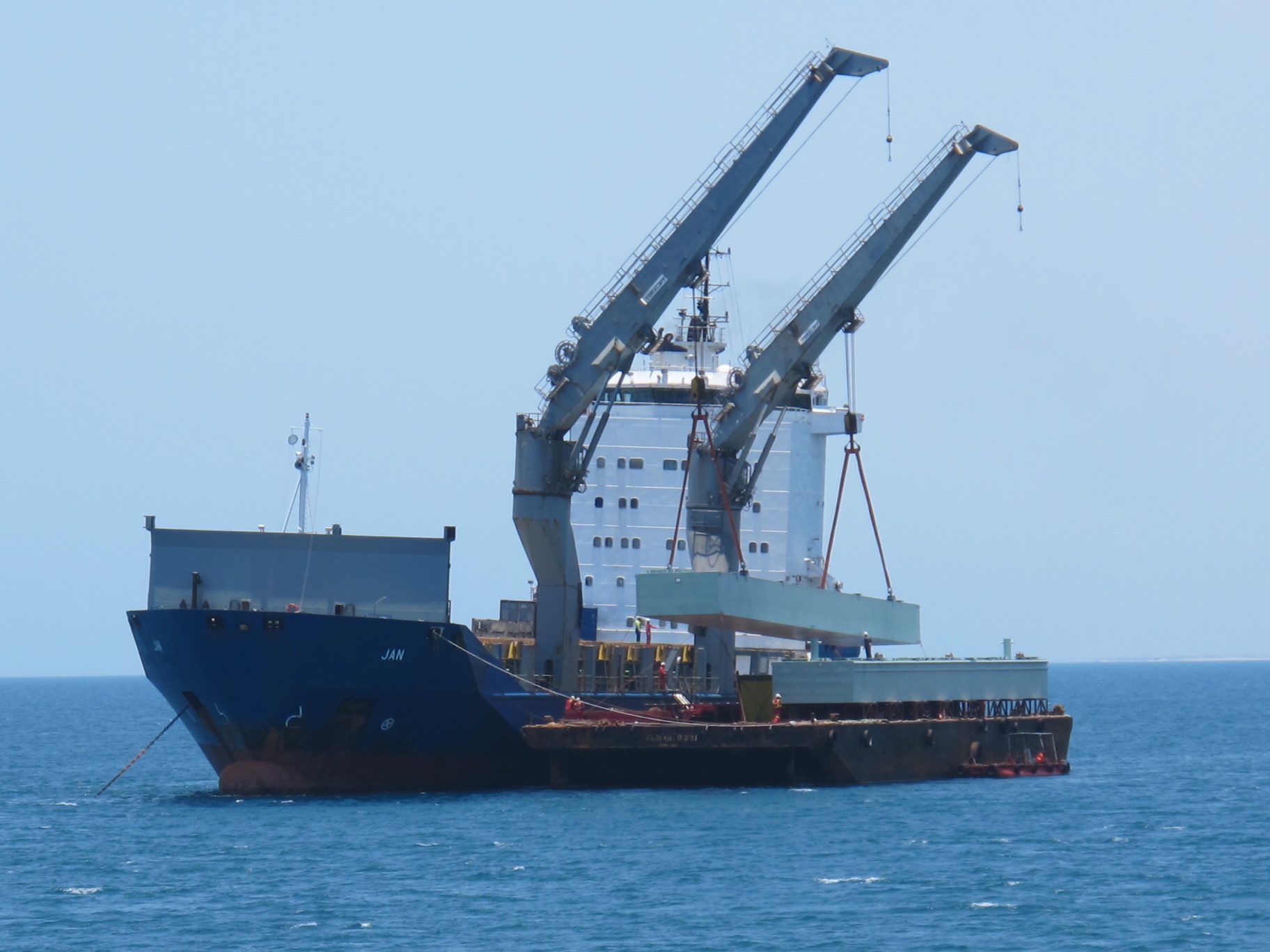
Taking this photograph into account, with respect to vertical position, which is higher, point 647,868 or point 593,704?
point 593,704

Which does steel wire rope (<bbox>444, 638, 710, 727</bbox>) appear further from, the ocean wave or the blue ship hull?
the ocean wave

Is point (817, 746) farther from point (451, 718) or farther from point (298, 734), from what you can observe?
point (298, 734)

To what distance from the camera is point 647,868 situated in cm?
2803

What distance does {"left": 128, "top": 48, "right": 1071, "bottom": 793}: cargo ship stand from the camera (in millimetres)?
34125

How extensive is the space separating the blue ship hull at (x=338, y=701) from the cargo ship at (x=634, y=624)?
0.05 meters

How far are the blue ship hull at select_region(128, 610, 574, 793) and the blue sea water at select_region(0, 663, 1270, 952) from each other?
64 centimetres

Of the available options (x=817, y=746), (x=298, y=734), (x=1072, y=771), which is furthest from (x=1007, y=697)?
(x=298, y=734)

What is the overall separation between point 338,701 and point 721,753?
24.8 feet

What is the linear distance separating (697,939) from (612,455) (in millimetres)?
22373

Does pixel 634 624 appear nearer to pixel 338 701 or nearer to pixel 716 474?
pixel 716 474

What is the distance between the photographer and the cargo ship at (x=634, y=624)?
34.1m

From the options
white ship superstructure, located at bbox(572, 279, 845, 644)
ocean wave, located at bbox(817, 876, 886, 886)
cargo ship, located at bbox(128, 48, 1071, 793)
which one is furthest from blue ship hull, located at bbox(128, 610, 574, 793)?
ocean wave, located at bbox(817, 876, 886, 886)

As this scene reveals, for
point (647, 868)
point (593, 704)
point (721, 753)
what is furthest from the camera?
point (593, 704)

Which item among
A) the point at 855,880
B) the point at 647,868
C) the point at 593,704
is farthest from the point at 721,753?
the point at 855,880
